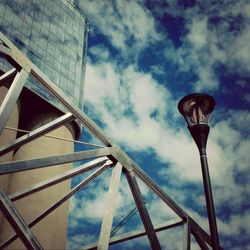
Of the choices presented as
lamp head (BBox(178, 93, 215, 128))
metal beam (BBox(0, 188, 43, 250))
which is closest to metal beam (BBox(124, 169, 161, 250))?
lamp head (BBox(178, 93, 215, 128))

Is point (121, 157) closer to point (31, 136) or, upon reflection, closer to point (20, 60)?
point (31, 136)

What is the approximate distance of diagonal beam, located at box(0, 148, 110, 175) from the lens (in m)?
4.53

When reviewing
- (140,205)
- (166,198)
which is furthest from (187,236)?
(140,205)

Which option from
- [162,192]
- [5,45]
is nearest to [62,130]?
[162,192]

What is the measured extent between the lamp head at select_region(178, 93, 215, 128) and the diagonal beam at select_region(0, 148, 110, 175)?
181 cm

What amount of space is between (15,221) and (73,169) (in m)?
2.39

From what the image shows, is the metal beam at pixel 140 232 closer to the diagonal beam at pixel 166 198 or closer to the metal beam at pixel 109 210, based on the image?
the diagonal beam at pixel 166 198

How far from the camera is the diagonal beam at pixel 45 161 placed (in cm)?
453

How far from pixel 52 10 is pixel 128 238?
68.8ft

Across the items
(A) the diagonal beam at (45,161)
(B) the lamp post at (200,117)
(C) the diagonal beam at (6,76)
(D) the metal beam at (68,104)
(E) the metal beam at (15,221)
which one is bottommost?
(E) the metal beam at (15,221)

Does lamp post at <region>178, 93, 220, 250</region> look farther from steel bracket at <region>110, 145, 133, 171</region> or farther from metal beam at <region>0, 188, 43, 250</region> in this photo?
metal beam at <region>0, 188, 43, 250</region>

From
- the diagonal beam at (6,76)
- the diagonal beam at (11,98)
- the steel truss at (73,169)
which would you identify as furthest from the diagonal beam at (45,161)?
the diagonal beam at (6,76)

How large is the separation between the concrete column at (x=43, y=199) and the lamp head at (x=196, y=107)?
11.8 meters

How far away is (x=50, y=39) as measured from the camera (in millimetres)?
22562
